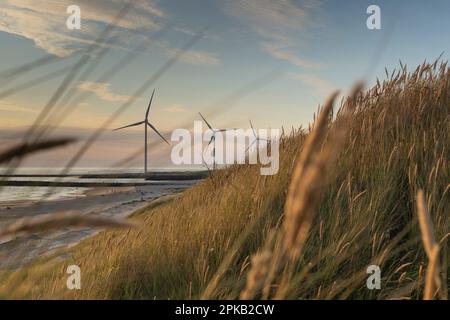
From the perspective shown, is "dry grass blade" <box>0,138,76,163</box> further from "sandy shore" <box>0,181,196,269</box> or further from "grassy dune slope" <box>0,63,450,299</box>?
"grassy dune slope" <box>0,63,450,299</box>

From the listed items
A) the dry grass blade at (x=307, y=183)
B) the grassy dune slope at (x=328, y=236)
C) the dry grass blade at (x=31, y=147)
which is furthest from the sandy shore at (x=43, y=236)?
the dry grass blade at (x=307, y=183)

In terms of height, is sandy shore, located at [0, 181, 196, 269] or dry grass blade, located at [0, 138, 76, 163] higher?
dry grass blade, located at [0, 138, 76, 163]

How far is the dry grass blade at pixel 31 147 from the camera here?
1066 millimetres

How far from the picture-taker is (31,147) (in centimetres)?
107

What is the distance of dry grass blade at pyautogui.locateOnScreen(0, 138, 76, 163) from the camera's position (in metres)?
1.07

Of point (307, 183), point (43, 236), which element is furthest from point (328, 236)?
point (307, 183)

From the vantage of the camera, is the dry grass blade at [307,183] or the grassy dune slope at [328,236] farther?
the grassy dune slope at [328,236]

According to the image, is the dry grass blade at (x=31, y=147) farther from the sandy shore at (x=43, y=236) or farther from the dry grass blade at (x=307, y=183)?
the dry grass blade at (x=307, y=183)

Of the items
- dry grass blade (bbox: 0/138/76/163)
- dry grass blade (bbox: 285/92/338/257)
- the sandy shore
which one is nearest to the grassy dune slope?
the sandy shore

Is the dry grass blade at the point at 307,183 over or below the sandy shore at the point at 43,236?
over

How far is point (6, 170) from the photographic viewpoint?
1.66m

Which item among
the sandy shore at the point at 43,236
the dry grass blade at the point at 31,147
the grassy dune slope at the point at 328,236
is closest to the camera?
the dry grass blade at the point at 31,147

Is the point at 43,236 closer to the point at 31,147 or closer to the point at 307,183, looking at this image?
the point at 31,147
